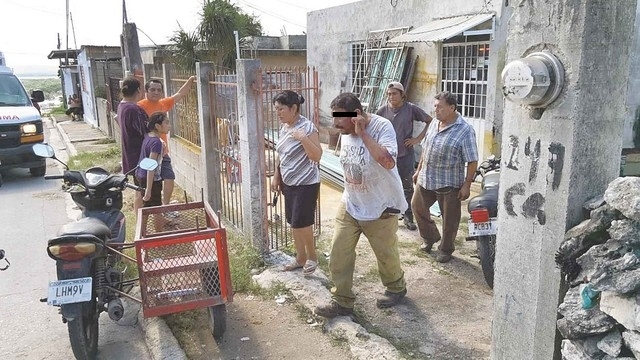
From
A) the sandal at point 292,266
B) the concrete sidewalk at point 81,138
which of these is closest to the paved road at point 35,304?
the sandal at point 292,266

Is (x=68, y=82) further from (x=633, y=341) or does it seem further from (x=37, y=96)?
(x=633, y=341)

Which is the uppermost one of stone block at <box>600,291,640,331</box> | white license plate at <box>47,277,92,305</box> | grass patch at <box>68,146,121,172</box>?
stone block at <box>600,291,640,331</box>

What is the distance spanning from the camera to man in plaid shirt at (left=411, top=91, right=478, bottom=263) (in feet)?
15.4


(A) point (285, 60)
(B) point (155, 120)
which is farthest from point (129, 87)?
(A) point (285, 60)

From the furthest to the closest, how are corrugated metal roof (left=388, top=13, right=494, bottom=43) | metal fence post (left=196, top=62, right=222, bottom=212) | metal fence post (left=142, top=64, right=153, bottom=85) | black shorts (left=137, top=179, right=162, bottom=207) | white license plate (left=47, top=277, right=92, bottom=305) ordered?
metal fence post (left=142, top=64, right=153, bottom=85) → corrugated metal roof (left=388, top=13, right=494, bottom=43) → metal fence post (left=196, top=62, right=222, bottom=212) → black shorts (left=137, top=179, right=162, bottom=207) → white license plate (left=47, top=277, right=92, bottom=305)

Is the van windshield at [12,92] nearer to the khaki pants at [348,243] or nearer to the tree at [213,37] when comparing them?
the tree at [213,37]

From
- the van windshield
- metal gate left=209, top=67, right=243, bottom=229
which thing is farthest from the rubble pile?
the van windshield

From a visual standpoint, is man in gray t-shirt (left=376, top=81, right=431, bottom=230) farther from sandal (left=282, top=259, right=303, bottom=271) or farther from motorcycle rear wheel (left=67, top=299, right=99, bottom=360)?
motorcycle rear wheel (left=67, top=299, right=99, bottom=360)

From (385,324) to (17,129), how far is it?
8.42 meters

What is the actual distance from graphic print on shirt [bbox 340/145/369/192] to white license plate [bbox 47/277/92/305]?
1883 mm

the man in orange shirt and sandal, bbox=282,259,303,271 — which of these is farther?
the man in orange shirt

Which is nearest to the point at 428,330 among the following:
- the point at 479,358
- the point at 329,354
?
the point at 479,358

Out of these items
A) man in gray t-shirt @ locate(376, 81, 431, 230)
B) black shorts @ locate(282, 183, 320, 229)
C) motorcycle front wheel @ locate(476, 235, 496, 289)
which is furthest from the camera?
man in gray t-shirt @ locate(376, 81, 431, 230)

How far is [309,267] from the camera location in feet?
14.9
